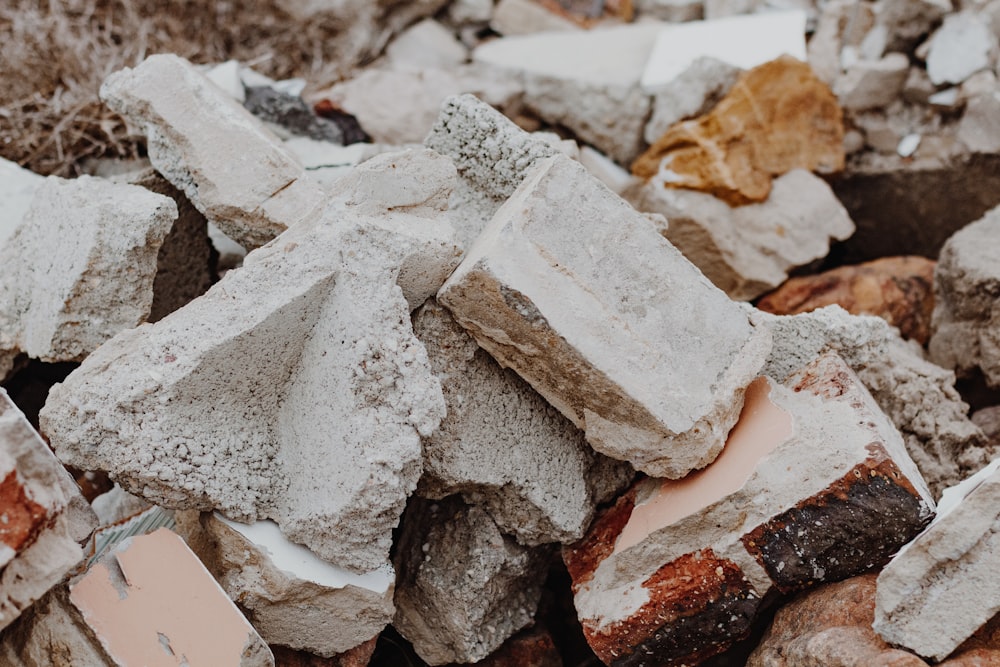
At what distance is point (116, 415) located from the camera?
169cm

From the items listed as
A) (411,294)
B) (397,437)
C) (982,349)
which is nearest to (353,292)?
(411,294)

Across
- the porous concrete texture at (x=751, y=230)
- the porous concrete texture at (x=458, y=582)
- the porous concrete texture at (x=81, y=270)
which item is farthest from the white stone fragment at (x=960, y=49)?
the porous concrete texture at (x=81, y=270)

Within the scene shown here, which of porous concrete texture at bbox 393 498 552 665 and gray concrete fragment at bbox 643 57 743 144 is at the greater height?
gray concrete fragment at bbox 643 57 743 144

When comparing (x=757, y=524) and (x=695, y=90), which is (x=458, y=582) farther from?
(x=695, y=90)

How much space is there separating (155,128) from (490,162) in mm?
851

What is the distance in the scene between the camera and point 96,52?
10.9 ft

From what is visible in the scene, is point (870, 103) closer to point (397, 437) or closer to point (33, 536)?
point (397, 437)

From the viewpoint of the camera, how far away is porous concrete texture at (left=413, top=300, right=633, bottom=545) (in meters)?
1.95

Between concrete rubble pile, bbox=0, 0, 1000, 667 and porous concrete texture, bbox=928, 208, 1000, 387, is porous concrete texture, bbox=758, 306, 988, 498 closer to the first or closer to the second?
concrete rubble pile, bbox=0, 0, 1000, 667

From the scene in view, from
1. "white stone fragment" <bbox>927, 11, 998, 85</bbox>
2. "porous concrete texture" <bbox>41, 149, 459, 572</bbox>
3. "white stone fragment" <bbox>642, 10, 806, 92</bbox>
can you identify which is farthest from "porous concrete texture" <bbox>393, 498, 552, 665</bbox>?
"white stone fragment" <bbox>927, 11, 998, 85</bbox>

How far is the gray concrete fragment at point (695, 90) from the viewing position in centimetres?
344

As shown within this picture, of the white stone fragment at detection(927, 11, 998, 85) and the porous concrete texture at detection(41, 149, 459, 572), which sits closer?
the porous concrete texture at detection(41, 149, 459, 572)

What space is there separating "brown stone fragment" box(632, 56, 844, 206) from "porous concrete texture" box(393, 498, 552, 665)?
64.7 inches

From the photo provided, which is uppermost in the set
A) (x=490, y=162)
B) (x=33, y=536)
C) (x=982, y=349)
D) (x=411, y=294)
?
(x=490, y=162)
